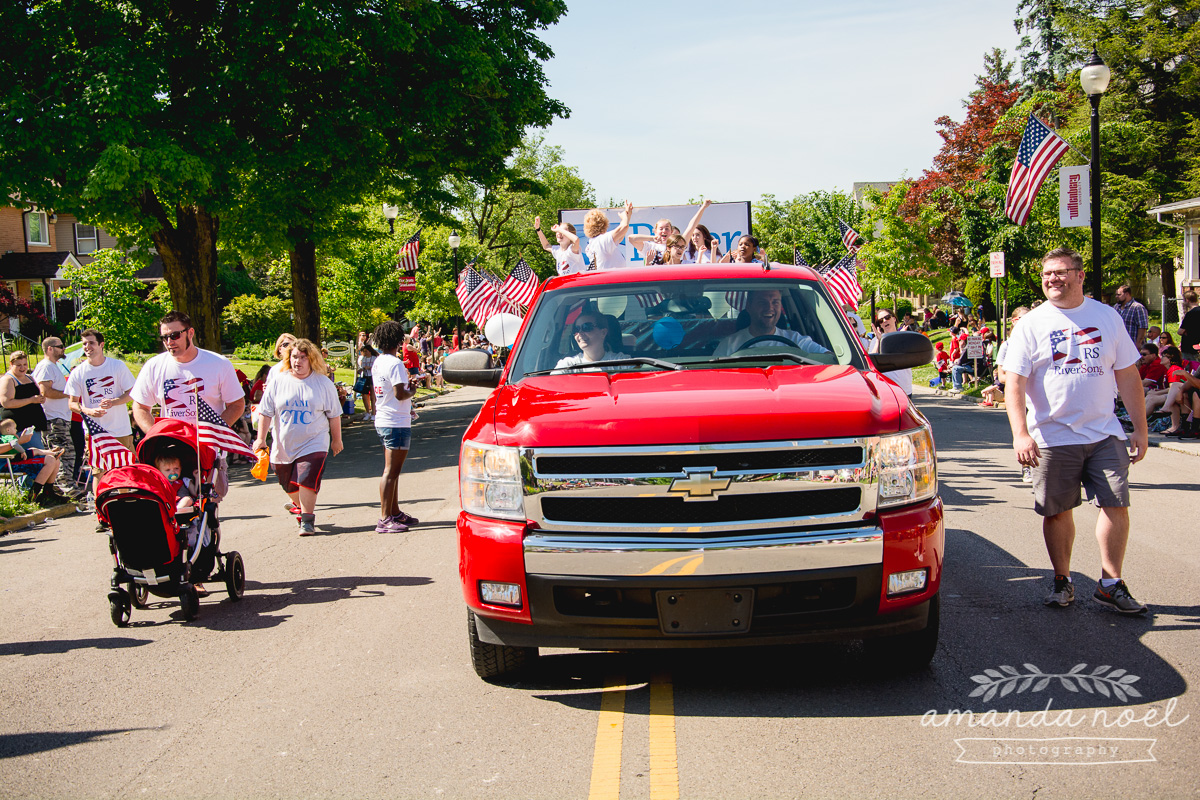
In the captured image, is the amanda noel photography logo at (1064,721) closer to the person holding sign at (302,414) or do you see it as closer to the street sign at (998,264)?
the person holding sign at (302,414)

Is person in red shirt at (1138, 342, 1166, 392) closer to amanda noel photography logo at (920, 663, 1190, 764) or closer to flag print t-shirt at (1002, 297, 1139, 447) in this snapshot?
flag print t-shirt at (1002, 297, 1139, 447)

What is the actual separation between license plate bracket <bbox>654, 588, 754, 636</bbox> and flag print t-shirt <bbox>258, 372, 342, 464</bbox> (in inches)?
222

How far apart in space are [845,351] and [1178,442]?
35.4 feet

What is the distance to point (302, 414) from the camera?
8859mm

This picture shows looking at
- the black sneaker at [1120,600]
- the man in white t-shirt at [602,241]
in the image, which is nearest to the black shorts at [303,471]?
the man in white t-shirt at [602,241]

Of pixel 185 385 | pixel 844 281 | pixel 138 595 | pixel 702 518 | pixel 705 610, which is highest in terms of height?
pixel 844 281

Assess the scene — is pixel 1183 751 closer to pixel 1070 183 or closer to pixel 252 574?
pixel 252 574

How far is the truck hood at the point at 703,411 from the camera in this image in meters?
4.06

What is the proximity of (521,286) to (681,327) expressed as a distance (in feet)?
46.5

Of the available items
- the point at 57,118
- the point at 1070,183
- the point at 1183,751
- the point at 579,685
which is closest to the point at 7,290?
the point at 57,118

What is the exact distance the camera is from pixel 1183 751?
372 cm

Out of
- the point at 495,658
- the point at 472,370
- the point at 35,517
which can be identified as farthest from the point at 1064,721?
the point at 35,517

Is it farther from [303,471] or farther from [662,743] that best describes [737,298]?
[303,471]

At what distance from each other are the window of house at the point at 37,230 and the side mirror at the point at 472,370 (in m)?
50.2
